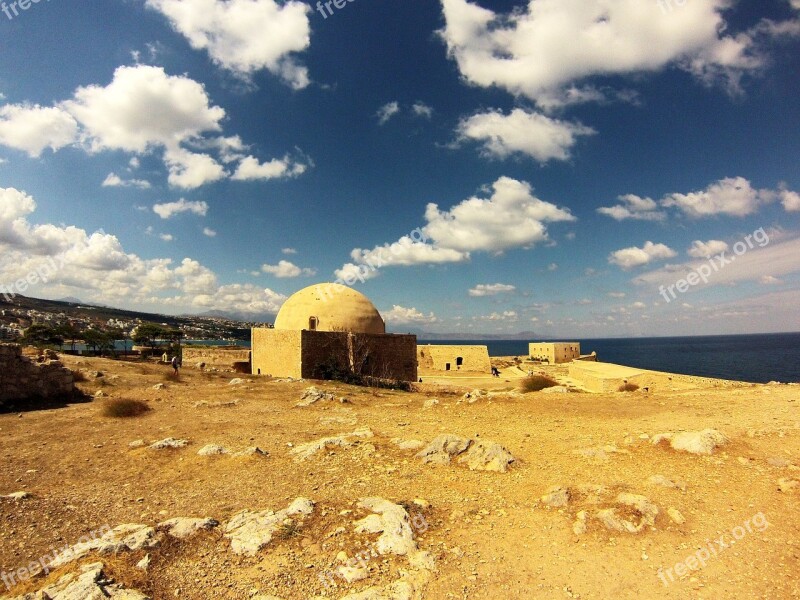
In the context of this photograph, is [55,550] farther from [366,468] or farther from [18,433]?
[18,433]

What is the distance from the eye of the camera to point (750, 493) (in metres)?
5.11

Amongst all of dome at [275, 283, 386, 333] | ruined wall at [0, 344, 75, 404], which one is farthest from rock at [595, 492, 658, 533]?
dome at [275, 283, 386, 333]

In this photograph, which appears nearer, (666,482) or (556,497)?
(556,497)

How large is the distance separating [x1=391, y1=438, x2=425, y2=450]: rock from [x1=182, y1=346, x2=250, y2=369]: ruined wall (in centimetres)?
1887

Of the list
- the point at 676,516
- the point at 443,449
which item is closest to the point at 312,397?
the point at 443,449

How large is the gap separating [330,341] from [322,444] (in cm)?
Answer: 1251

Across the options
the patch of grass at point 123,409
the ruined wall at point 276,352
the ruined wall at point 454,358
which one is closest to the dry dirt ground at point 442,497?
the patch of grass at point 123,409

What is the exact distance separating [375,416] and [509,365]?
40396 mm

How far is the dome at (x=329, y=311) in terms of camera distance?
819 inches

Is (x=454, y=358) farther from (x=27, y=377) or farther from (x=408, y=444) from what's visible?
(x=27, y=377)

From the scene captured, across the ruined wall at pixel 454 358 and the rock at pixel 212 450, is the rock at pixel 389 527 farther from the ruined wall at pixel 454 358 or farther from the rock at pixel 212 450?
the ruined wall at pixel 454 358

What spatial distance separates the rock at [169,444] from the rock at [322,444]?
212 centimetres

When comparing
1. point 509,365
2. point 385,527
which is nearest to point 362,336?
point 385,527

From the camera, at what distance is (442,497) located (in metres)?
5.46
